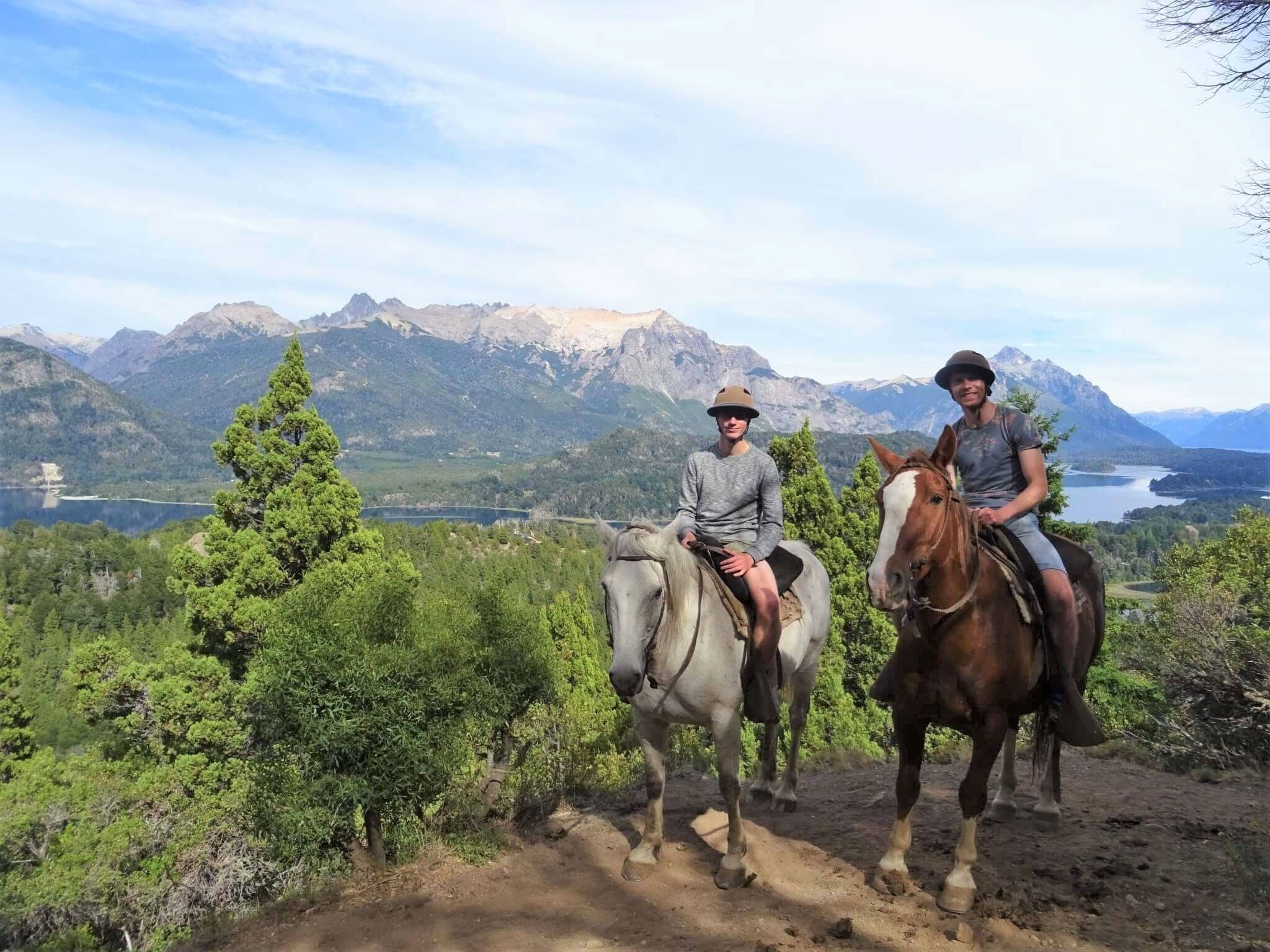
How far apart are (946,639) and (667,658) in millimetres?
1774

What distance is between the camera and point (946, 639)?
15.1ft

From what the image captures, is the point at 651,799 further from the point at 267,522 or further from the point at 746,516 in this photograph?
the point at 267,522

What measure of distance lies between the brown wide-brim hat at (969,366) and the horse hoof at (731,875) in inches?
143

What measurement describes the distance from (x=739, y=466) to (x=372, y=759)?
3.62 meters

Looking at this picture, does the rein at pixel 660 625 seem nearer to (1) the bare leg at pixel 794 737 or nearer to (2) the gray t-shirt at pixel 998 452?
(2) the gray t-shirt at pixel 998 452

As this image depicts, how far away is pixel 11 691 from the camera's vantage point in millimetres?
24234

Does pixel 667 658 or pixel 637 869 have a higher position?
pixel 667 658

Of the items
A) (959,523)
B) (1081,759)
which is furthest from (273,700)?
(1081,759)

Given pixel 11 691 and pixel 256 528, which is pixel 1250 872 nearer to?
pixel 256 528

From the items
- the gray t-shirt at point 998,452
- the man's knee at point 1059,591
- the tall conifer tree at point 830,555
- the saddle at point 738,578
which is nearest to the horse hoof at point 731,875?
the saddle at point 738,578

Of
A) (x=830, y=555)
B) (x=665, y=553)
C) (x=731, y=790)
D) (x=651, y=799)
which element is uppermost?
(x=665, y=553)

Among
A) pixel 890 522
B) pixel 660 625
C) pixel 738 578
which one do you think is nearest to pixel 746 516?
pixel 738 578

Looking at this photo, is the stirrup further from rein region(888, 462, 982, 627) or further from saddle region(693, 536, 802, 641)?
rein region(888, 462, 982, 627)

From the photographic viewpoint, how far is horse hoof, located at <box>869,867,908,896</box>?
496cm
